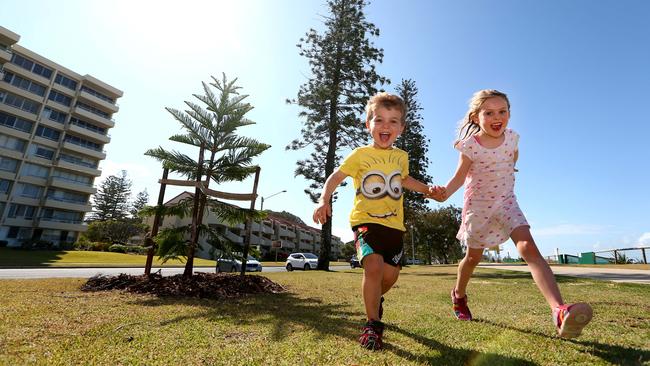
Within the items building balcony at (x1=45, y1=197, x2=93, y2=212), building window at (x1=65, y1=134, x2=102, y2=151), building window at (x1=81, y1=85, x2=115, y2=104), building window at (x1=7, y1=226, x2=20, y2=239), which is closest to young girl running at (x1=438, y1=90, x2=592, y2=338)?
building window at (x1=7, y1=226, x2=20, y2=239)

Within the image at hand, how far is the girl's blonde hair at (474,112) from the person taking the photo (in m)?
3.25

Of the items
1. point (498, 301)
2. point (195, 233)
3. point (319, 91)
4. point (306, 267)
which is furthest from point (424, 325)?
point (306, 267)

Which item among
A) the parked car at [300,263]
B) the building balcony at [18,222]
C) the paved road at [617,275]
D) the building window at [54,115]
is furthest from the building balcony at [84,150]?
the paved road at [617,275]

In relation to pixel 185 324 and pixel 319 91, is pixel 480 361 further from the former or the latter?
pixel 319 91

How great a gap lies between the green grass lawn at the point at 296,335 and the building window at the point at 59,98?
5584cm

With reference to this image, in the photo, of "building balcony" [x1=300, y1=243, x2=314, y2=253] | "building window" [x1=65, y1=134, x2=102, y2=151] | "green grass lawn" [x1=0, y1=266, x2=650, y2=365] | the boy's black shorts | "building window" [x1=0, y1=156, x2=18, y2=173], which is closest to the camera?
"green grass lawn" [x1=0, y1=266, x2=650, y2=365]

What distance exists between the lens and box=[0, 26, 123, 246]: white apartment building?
42312 millimetres

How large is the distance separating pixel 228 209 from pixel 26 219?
5103 centimetres

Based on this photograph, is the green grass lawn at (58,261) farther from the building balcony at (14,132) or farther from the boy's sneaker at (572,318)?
the boy's sneaker at (572,318)

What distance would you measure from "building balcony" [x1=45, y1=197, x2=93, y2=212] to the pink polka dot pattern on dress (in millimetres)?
57387

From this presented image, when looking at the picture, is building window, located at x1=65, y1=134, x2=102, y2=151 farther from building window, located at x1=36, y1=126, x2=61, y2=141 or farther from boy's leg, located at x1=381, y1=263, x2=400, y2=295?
boy's leg, located at x1=381, y1=263, x2=400, y2=295

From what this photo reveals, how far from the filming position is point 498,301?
5242 mm

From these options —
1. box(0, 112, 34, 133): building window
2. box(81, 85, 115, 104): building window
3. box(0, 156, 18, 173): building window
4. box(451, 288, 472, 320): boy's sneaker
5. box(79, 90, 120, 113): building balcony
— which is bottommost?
box(451, 288, 472, 320): boy's sneaker

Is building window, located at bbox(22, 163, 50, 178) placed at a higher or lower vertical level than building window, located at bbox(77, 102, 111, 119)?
lower
